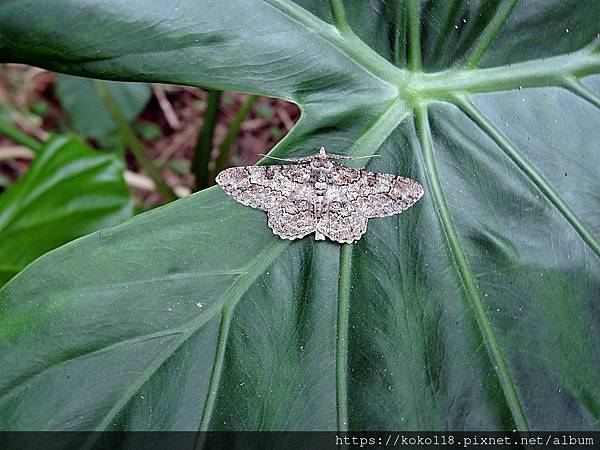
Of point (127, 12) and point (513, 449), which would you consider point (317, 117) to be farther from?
point (513, 449)

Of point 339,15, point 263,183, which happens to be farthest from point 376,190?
point 339,15

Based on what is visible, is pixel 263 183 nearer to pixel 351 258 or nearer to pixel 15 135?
pixel 351 258

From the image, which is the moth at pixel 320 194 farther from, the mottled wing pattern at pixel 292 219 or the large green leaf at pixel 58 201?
the large green leaf at pixel 58 201

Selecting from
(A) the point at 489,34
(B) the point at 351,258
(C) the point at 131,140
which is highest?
(C) the point at 131,140

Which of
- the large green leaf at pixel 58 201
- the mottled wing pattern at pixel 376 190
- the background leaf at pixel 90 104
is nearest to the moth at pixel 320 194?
the mottled wing pattern at pixel 376 190

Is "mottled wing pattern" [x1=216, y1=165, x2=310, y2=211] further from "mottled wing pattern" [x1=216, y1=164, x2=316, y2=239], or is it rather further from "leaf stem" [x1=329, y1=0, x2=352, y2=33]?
"leaf stem" [x1=329, y1=0, x2=352, y2=33]

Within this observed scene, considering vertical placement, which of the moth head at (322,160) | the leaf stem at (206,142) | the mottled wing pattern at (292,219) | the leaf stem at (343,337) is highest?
the leaf stem at (206,142)
